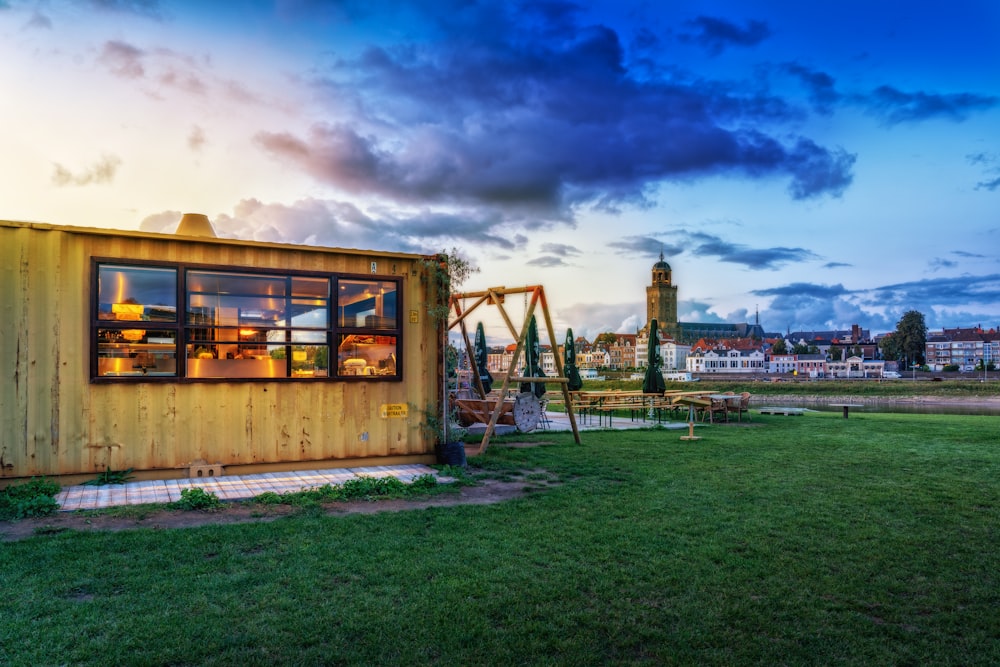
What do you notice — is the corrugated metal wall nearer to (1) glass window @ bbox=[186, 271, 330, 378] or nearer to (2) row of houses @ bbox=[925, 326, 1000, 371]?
(1) glass window @ bbox=[186, 271, 330, 378]

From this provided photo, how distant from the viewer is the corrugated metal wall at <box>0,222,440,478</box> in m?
6.82

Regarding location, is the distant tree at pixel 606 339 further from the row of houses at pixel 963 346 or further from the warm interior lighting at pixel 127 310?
the warm interior lighting at pixel 127 310

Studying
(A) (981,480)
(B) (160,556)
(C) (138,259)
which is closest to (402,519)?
(B) (160,556)

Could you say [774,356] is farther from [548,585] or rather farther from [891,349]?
[548,585]

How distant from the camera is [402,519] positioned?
5.63 meters

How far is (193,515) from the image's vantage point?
575 cm

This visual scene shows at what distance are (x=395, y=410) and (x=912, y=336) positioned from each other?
Answer: 378 ft

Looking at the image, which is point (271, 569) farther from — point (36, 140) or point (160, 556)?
point (36, 140)

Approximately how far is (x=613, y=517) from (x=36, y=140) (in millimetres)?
11745

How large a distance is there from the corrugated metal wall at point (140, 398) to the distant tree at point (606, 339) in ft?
484

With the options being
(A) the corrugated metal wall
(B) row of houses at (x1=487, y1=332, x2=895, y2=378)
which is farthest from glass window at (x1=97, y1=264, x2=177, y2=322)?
(B) row of houses at (x1=487, y1=332, x2=895, y2=378)

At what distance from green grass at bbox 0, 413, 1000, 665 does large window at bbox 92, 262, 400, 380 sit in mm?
2907

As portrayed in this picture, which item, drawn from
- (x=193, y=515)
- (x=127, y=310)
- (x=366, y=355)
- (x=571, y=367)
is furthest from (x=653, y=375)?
(x=193, y=515)

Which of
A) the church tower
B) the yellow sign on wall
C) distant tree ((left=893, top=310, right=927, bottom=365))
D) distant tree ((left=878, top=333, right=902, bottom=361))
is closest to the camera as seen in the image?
the yellow sign on wall
